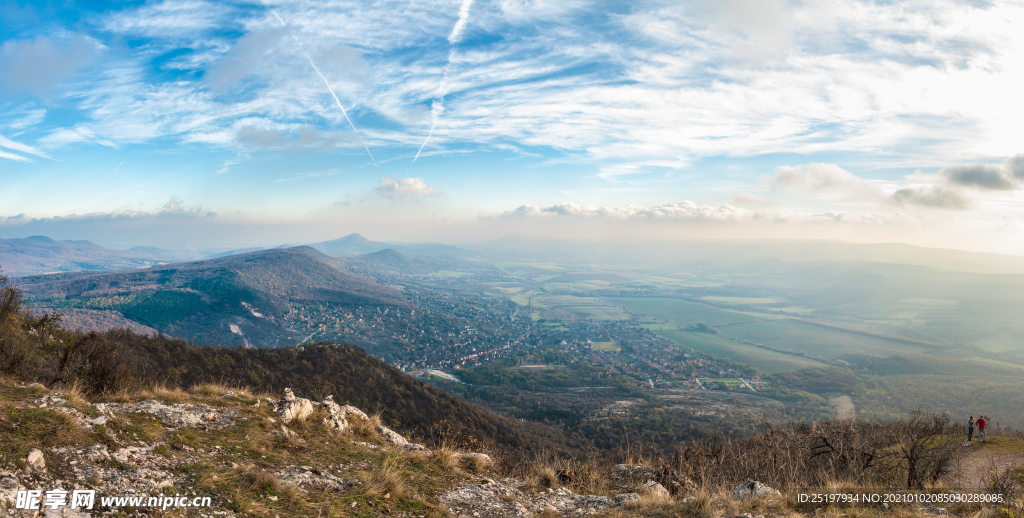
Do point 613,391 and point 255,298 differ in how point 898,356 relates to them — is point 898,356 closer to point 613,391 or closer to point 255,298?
point 613,391

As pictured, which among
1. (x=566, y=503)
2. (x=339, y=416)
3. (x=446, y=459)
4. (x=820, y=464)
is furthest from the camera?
(x=339, y=416)

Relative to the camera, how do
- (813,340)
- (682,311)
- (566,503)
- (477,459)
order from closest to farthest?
(566,503), (477,459), (813,340), (682,311)

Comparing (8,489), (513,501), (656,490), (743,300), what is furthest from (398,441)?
(743,300)

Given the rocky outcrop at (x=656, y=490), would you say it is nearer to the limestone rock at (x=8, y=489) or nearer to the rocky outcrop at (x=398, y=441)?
the rocky outcrop at (x=398, y=441)

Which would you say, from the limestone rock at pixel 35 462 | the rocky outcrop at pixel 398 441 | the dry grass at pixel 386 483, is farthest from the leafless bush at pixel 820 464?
the limestone rock at pixel 35 462

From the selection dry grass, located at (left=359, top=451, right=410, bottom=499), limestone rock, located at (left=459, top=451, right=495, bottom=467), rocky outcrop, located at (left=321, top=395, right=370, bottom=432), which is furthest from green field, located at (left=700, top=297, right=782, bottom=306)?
dry grass, located at (left=359, top=451, right=410, bottom=499)

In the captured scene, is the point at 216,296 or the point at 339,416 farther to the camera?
the point at 216,296

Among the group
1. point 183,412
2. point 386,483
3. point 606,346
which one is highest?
point 183,412

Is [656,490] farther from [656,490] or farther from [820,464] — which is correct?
[820,464]
